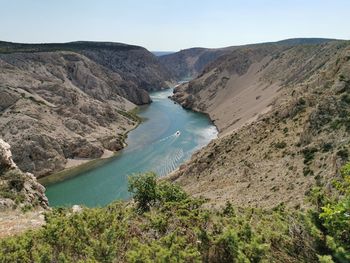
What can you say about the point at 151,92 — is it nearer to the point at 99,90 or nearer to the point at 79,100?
the point at 99,90

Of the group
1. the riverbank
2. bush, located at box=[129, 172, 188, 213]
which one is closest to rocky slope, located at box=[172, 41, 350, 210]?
bush, located at box=[129, 172, 188, 213]

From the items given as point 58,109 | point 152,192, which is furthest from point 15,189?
point 58,109

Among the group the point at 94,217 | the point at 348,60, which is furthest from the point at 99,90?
the point at 94,217

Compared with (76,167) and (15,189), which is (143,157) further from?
(15,189)

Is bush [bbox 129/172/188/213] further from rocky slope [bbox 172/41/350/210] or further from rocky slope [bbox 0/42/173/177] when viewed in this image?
rocky slope [bbox 0/42/173/177]

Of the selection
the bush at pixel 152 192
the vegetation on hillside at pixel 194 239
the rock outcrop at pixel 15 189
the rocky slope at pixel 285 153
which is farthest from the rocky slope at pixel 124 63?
the vegetation on hillside at pixel 194 239

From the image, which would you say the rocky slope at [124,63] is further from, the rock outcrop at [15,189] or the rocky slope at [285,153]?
the rock outcrop at [15,189]
